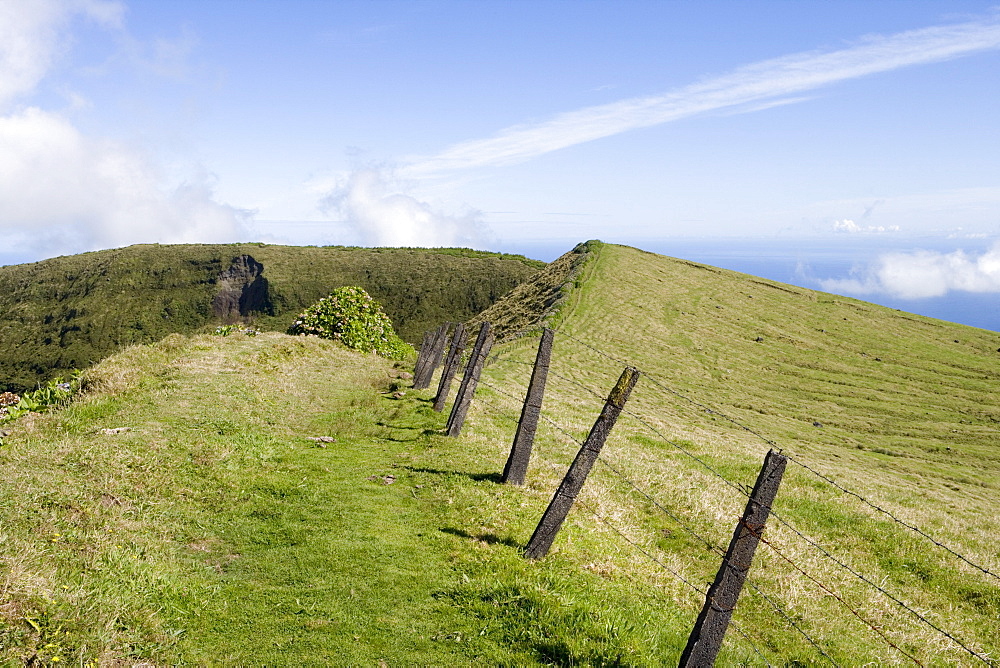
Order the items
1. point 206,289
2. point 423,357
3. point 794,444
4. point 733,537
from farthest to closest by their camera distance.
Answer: point 206,289 → point 794,444 → point 423,357 → point 733,537

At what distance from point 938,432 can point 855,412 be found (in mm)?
4290

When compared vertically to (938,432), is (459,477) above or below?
below

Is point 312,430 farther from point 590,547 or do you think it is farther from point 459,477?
point 590,547

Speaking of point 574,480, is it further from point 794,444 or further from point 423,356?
point 794,444

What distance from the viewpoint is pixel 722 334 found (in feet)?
165

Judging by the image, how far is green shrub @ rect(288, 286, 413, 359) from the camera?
34438 mm

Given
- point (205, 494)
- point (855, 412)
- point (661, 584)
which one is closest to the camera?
point (661, 584)

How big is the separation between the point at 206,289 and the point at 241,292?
27.5 ft

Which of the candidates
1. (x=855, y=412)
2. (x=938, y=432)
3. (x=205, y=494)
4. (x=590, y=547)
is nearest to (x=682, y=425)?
(x=855, y=412)

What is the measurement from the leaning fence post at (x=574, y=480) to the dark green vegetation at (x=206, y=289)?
101696 millimetres

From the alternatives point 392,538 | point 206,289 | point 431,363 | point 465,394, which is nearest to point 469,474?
point 465,394

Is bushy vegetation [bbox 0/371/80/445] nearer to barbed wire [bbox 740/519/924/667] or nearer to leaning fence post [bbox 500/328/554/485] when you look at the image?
leaning fence post [bbox 500/328/554/485]

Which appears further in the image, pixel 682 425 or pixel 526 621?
pixel 682 425

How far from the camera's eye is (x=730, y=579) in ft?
21.1
